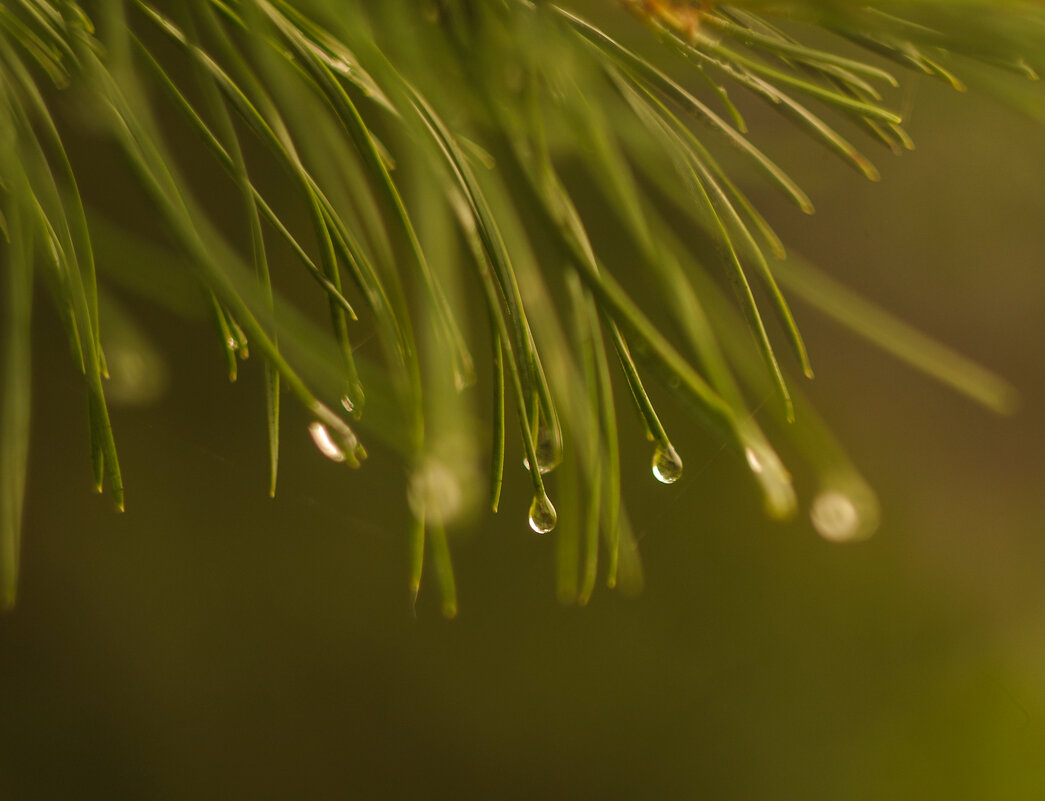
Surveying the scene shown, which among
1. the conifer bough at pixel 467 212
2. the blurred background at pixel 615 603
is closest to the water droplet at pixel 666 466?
the conifer bough at pixel 467 212

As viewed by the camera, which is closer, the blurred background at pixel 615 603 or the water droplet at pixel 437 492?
the water droplet at pixel 437 492

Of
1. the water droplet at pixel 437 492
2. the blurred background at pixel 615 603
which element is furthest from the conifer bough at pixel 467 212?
the blurred background at pixel 615 603

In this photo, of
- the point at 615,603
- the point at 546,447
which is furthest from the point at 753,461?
the point at 615,603

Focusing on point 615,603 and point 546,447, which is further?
point 615,603

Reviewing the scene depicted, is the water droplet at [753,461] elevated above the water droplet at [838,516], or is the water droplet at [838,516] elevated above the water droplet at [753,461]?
the water droplet at [753,461]

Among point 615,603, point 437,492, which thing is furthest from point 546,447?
point 615,603

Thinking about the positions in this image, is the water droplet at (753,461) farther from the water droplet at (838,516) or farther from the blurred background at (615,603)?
the blurred background at (615,603)

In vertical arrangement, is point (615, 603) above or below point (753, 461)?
below

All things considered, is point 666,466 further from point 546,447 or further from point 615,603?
point 615,603

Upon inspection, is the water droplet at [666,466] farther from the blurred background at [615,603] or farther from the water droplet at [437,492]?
the blurred background at [615,603]

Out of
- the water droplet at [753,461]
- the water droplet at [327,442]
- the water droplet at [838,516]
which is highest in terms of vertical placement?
the water droplet at [753,461]
